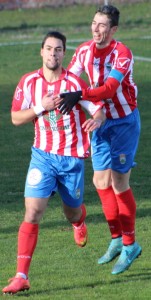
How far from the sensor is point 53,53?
7914 mm

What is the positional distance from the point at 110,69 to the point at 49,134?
0.99 m

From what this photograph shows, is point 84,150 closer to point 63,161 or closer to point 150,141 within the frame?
point 63,161

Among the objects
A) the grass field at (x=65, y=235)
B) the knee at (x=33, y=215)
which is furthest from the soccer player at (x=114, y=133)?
the knee at (x=33, y=215)

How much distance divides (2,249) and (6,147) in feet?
23.0

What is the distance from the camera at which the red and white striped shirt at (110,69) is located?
8.70 m

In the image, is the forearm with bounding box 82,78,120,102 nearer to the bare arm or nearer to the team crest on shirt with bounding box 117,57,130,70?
the team crest on shirt with bounding box 117,57,130,70

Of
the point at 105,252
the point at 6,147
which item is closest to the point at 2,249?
the point at 105,252

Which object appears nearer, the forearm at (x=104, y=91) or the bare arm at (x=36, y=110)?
the bare arm at (x=36, y=110)

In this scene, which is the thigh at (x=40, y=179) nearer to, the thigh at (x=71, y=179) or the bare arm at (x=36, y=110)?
the thigh at (x=71, y=179)

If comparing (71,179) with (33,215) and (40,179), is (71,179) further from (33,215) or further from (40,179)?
Result: (33,215)

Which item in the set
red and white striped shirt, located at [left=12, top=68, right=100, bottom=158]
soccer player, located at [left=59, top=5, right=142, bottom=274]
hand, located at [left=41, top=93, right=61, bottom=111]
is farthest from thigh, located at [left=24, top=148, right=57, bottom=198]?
soccer player, located at [left=59, top=5, right=142, bottom=274]

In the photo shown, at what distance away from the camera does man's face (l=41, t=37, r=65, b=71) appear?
7.93 m

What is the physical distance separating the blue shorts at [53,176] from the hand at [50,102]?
42cm

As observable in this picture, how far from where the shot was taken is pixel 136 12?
4119cm
